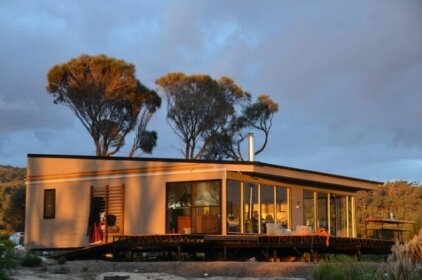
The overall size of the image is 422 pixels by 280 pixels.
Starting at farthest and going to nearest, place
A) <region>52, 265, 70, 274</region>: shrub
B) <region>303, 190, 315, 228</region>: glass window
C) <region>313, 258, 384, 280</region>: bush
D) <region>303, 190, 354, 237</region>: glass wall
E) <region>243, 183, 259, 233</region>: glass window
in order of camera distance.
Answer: <region>303, 190, 354, 237</region>: glass wall < <region>303, 190, 315, 228</region>: glass window < <region>243, 183, 259, 233</region>: glass window < <region>52, 265, 70, 274</region>: shrub < <region>313, 258, 384, 280</region>: bush

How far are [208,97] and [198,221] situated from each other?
17.2 metres

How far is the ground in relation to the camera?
448 inches

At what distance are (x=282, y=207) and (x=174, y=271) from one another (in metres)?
7.08

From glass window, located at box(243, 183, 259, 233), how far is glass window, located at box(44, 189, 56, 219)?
6675 mm

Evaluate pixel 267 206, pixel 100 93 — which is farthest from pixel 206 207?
pixel 100 93

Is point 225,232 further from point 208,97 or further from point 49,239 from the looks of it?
point 208,97

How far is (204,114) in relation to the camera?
3372 centimetres

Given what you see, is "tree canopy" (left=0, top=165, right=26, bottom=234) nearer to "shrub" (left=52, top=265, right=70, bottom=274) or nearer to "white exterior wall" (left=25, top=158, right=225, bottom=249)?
"white exterior wall" (left=25, top=158, right=225, bottom=249)

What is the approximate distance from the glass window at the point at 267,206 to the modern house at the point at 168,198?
0.03 metres

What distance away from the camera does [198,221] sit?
17.3m

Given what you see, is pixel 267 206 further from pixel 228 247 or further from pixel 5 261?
pixel 5 261

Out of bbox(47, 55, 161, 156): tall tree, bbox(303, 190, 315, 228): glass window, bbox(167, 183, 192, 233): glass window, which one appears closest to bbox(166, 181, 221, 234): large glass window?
bbox(167, 183, 192, 233): glass window

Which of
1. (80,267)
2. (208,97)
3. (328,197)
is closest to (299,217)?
(328,197)

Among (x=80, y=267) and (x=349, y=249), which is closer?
(x=80, y=267)
